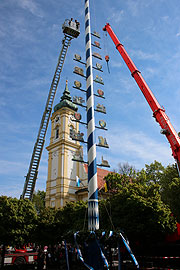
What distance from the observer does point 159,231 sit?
18.2 m

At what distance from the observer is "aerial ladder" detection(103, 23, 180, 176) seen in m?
13.9

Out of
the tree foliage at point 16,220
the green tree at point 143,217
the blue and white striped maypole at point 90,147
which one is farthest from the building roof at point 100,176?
the blue and white striped maypole at point 90,147

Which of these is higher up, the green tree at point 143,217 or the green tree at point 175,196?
the green tree at point 175,196

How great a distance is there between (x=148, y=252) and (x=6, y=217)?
41.4 ft

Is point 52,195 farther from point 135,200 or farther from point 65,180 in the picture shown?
point 135,200

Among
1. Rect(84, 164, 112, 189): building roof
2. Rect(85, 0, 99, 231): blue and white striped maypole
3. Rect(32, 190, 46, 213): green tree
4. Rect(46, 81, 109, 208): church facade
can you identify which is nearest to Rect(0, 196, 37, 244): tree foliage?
Rect(85, 0, 99, 231): blue and white striped maypole

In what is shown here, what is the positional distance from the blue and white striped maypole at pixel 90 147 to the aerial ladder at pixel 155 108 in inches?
190

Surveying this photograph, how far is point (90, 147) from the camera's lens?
12.2 meters

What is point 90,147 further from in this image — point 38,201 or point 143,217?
point 38,201

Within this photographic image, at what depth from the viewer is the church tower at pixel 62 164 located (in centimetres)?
4488

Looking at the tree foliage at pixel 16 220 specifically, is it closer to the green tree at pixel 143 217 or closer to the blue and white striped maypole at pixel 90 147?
the green tree at pixel 143 217

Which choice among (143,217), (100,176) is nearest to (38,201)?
(100,176)

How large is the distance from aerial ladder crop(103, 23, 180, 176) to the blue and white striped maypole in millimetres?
4831

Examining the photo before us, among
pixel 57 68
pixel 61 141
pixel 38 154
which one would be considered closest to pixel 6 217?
pixel 38 154
